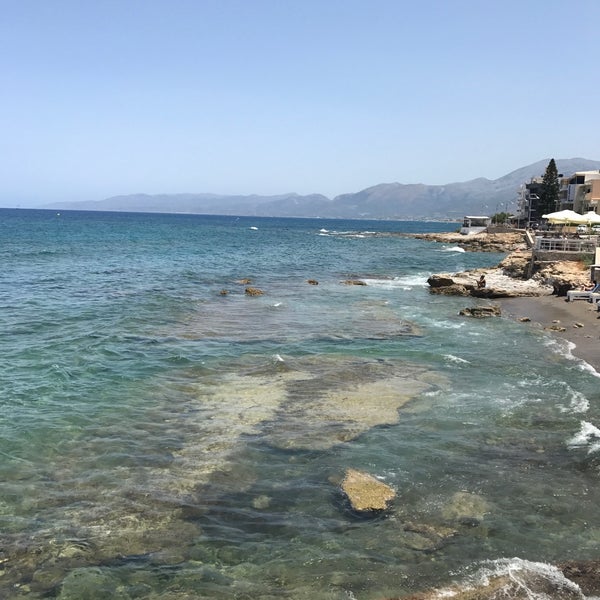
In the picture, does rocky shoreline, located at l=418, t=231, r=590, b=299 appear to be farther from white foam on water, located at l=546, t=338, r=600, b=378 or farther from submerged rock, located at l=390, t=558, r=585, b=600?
submerged rock, located at l=390, t=558, r=585, b=600

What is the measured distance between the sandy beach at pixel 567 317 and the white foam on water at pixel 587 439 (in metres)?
6.24

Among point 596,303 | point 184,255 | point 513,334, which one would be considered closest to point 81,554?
point 513,334

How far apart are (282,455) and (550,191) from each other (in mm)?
98023

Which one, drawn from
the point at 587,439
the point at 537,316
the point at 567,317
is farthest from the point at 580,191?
the point at 587,439

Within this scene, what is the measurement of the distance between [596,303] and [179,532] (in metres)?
28.3

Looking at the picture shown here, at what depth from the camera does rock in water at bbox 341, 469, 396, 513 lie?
34.9 ft

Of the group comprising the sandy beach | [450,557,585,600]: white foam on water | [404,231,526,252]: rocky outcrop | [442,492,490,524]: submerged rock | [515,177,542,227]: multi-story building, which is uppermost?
[515,177,542,227]: multi-story building

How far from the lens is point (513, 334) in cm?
2619

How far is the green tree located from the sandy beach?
70202mm

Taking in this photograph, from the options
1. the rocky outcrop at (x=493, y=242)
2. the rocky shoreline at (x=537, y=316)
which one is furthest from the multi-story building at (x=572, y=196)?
the rocky shoreline at (x=537, y=316)

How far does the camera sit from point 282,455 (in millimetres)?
12961

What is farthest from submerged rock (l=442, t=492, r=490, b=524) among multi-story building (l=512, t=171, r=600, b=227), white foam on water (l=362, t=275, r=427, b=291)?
multi-story building (l=512, t=171, r=600, b=227)

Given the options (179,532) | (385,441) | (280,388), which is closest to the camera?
(179,532)

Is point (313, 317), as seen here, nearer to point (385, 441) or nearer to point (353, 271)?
point (385, 441)
